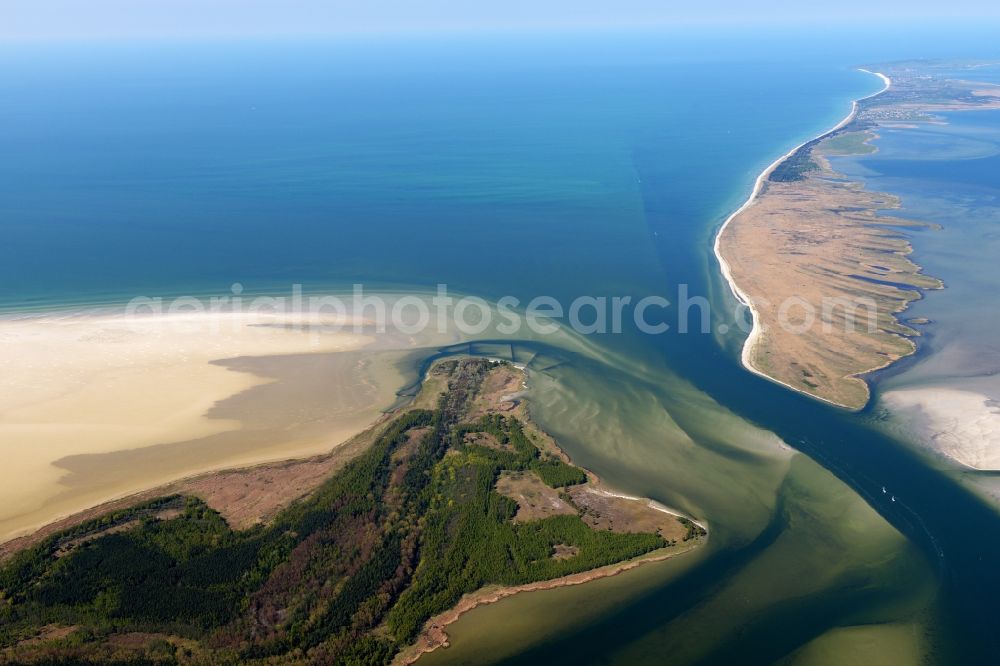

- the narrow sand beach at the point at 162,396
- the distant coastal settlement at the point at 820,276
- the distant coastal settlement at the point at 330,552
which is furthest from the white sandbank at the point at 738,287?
the narrow sand beach at the point at 162,396

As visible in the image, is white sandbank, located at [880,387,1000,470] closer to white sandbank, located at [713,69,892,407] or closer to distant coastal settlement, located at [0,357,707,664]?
white sandbank, located at [713,69,892,407]

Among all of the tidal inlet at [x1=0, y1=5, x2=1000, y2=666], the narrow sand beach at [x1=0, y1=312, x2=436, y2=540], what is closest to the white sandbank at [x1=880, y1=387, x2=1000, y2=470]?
the tidal inlet at [x1=0, y1=5, x2=1000, y2=666]

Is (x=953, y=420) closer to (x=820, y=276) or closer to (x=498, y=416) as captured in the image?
(x=820, y=276)

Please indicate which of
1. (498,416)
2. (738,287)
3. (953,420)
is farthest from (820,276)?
(498,416)

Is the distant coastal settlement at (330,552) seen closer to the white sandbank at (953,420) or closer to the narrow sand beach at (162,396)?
the narrow sand beach at (162,396)

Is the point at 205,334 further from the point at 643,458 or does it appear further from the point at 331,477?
the point at 643,458

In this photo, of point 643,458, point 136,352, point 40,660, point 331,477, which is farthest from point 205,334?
point 643,458

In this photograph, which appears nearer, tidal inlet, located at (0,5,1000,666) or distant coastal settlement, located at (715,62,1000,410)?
tidal inlet, located at (0,5,1000,666)
